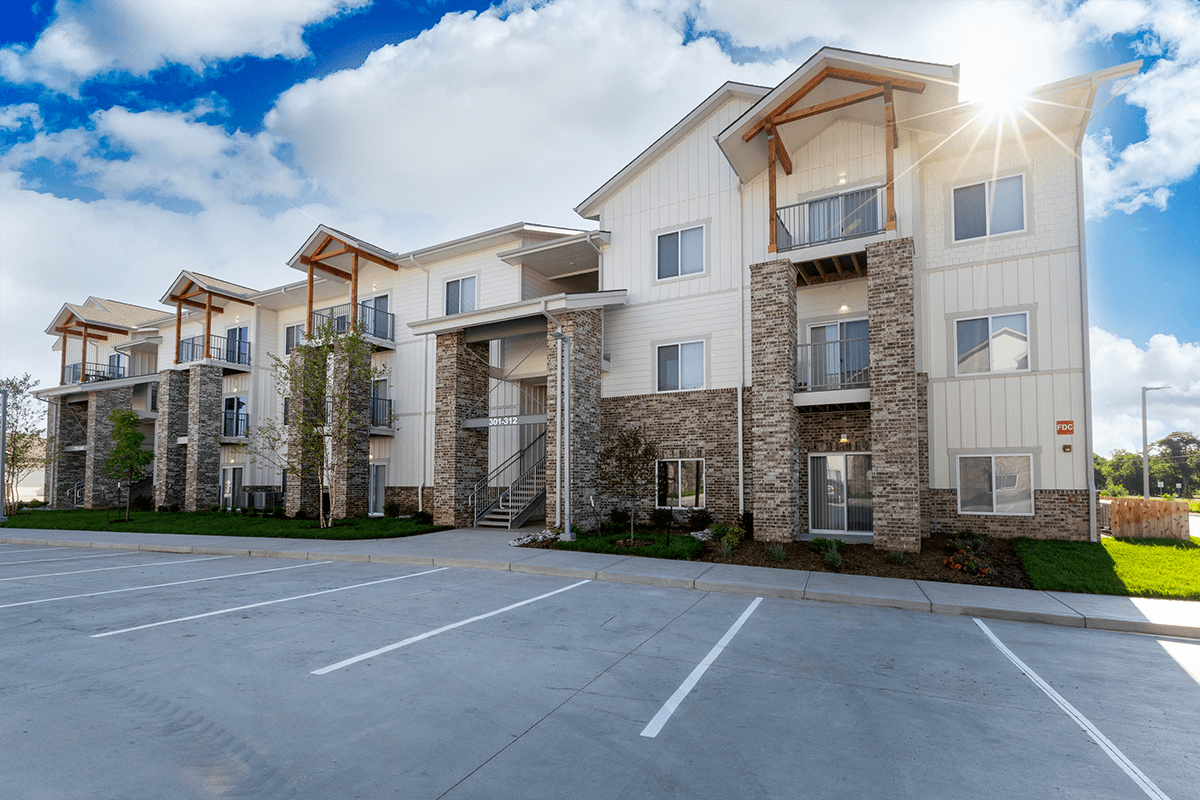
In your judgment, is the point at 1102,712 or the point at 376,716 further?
the point at 1102,712

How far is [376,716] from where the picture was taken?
4844mm

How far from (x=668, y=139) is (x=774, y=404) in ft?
29.7

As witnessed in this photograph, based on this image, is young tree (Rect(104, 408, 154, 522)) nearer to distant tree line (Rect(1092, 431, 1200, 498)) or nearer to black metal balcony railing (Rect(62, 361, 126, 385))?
black metal balcony railing (Rect(62, 361, 126, 385))

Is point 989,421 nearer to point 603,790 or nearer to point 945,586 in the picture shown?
point 945,586

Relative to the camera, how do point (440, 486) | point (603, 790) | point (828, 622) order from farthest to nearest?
point (440, 486), point (828, 622), point (603, 790)

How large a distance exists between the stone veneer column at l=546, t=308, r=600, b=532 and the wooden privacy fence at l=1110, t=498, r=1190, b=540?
1253cm

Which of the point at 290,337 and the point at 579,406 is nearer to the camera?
the point at 579,406

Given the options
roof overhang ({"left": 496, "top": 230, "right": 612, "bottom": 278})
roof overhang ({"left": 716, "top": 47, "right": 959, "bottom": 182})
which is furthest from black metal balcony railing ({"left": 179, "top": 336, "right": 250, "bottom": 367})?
roof overhang ({"left": 716, "top": 47, "right": 959, "bottom": 182})

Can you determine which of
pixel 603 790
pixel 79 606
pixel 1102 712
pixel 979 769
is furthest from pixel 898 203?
pixel 79 606

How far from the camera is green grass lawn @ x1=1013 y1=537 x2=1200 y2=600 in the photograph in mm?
9922

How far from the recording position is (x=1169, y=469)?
8056cm

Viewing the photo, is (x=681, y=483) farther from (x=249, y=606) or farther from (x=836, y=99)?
(x=249, y=606)

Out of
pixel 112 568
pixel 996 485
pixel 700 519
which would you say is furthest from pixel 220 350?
pixel 996 485

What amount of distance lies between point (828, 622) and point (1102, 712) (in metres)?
3.30
